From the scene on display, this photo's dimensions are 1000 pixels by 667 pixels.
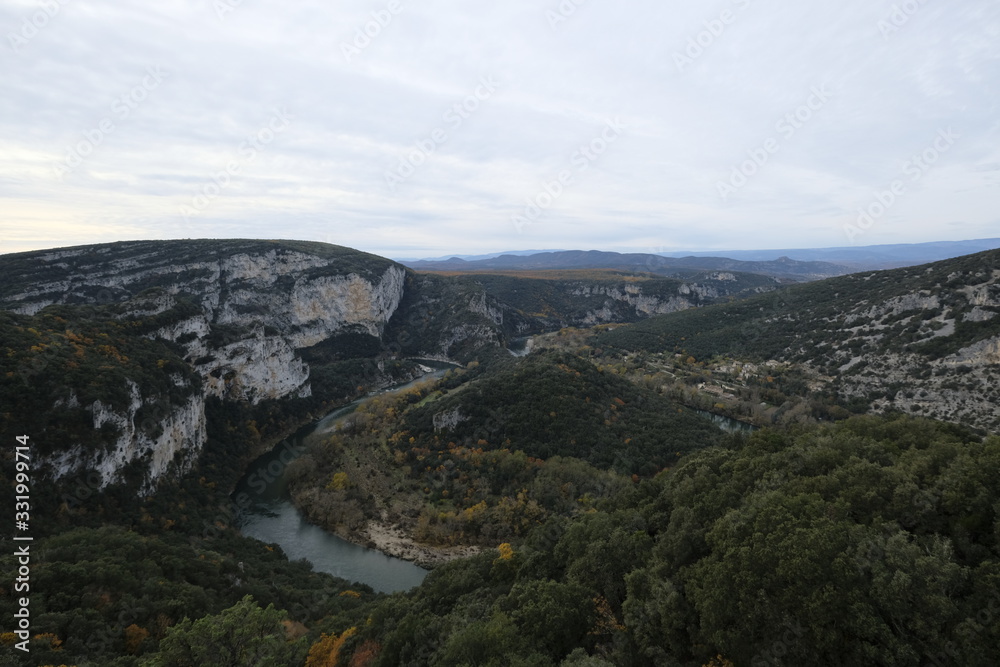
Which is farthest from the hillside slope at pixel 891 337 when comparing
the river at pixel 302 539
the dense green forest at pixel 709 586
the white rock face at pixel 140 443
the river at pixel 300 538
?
the white rock face at pixel 140 443

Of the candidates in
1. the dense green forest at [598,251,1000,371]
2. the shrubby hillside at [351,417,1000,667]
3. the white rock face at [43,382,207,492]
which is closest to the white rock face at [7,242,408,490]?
the white rock face at [43,382,207,492]

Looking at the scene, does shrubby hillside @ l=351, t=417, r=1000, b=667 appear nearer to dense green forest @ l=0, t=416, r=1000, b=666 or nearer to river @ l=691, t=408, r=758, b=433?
dense green forest @ l=0, t=416, r=1000, b=666

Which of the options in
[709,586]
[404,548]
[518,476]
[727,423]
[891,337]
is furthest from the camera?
[727,423]

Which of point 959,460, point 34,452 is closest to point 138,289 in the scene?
point 34,452

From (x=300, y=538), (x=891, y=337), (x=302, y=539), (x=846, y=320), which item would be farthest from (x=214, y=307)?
(x=891, y=337)

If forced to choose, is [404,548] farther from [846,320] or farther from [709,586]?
[846,320]

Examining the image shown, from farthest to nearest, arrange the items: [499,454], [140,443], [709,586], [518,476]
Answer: [499,454]
[518,476]
[140,443]
[709,586]
